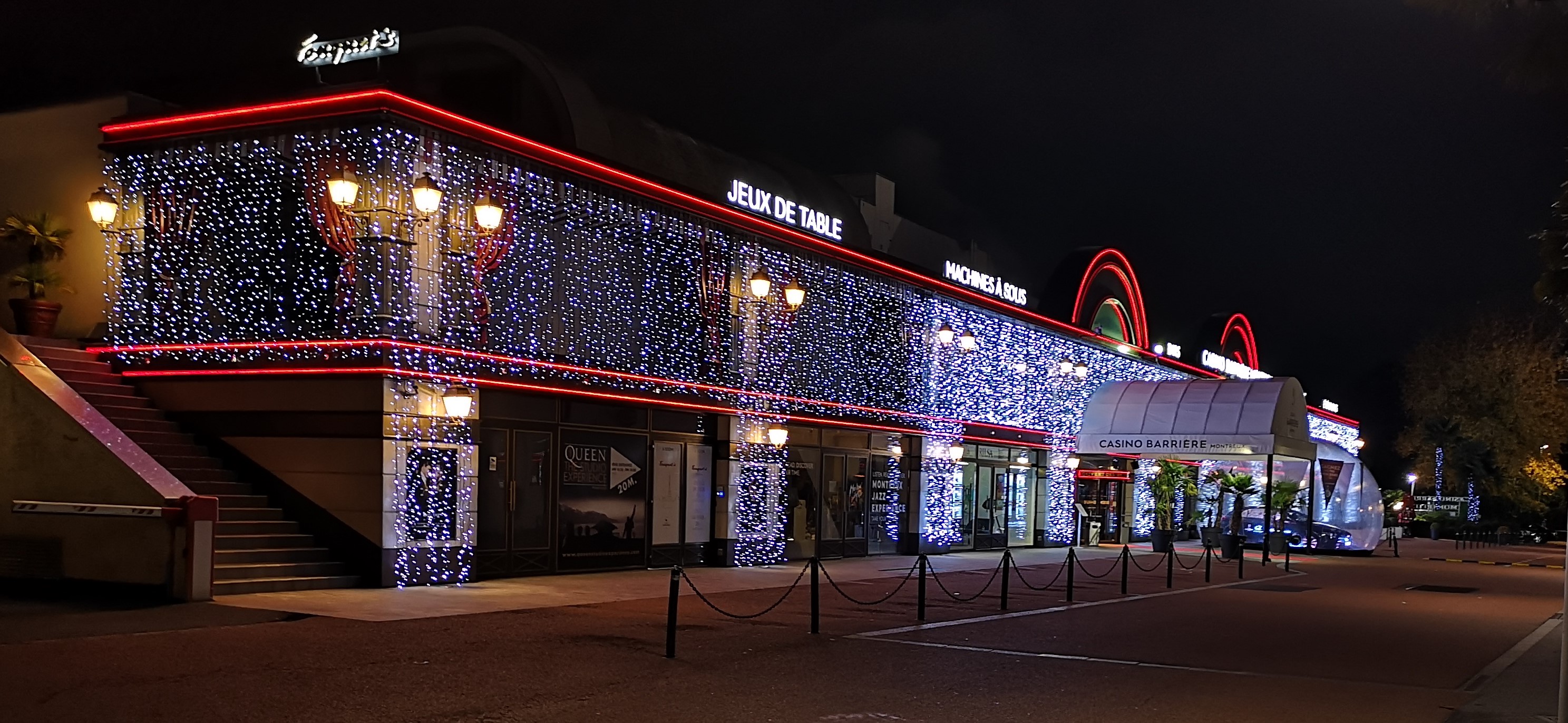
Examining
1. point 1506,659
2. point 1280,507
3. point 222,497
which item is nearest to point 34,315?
point 222,497

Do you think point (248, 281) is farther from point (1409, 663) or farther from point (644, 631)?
point (1409, 663)

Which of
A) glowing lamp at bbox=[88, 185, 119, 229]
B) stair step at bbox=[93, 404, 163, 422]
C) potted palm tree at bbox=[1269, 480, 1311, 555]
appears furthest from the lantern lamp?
potted palm tree at bbox=[1269, 480, 1311, 555]

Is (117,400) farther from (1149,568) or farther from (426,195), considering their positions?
(1149,568)

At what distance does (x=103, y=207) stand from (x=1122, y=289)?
32512mm

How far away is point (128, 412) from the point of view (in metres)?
19.4

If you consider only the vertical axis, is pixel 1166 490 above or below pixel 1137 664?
above

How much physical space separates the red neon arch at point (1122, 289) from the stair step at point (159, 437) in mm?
26561

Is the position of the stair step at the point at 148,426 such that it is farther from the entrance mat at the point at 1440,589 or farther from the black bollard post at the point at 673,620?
the entrance mat at the point at 1440,589

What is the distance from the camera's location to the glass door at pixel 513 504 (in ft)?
66.0

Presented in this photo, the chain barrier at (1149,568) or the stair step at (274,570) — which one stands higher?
the stair step at (274,570)

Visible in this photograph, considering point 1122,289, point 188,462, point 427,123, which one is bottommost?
point 188,462

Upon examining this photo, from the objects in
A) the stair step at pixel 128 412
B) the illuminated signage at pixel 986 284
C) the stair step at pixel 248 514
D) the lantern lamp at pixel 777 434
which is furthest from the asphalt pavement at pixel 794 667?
the illuminated signage at pixel 986 284

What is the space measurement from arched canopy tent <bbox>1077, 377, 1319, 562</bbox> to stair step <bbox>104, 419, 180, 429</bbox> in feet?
76.0

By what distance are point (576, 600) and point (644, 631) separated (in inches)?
128
